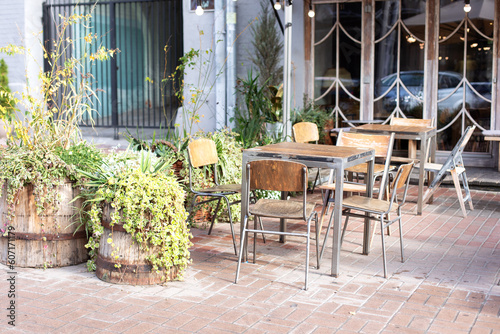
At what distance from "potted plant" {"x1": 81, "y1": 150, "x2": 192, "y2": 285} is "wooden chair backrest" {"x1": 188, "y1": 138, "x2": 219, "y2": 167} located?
106 cm

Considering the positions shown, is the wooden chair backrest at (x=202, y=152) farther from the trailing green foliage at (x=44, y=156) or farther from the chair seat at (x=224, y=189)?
the trailing green foliage at (x=44, y=156)

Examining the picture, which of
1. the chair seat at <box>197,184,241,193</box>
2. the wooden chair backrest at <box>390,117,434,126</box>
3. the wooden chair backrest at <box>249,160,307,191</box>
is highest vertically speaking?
the wooden chair backrest at <box>390,117,434,126</box>

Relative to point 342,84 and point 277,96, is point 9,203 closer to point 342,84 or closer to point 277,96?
point 277,96

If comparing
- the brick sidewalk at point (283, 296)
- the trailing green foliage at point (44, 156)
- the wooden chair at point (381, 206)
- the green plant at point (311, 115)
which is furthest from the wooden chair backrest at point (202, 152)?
the green plant at point (311, 115)

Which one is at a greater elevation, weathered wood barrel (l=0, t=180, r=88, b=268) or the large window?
the large window

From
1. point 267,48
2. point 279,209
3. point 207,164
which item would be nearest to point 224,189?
point 207,164

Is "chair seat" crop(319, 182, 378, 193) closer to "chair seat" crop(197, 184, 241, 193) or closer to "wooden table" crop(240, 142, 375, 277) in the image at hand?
"wooden table" crop(240, 142, 375, 277)

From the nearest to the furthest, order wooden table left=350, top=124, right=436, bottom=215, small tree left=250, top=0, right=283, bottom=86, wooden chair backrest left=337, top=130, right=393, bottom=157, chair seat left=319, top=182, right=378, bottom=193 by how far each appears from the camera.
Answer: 1. chair seat left=319, top=182, right=378, bottom=193
2. wooden chair backrest left=337, top=130, right=393, bottom=157
3. wooden table left=350, top=124, right=436, bottom=215
4. small tree left=250, top=0, right=283, bottom=86

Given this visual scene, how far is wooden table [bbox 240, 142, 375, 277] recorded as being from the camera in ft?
15.4

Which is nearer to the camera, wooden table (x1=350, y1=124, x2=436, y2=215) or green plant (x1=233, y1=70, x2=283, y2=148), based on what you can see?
wooden table (x1=350, y1=124, x2=436, y2=215)

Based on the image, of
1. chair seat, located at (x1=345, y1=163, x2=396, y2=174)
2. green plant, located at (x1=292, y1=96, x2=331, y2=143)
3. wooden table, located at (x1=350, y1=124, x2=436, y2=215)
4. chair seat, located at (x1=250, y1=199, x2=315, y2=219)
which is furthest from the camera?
green plant, located at (x1=292, y1=96, x2=331, y2=143)

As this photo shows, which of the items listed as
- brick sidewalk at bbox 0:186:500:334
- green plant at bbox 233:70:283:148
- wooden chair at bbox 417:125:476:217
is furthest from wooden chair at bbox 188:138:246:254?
wooden chair at bbox 417:125:476:217

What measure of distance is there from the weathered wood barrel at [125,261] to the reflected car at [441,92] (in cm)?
690

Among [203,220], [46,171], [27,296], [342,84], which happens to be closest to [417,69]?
[342,84]
